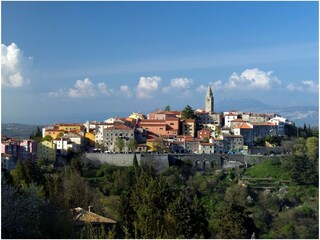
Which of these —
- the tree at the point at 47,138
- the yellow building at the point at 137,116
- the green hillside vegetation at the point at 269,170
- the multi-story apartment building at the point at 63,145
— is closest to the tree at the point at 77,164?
the multi-story apartment building at the point at 63,145

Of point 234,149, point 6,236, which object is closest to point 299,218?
point 234,149

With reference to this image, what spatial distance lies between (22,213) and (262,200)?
1256 centimetres

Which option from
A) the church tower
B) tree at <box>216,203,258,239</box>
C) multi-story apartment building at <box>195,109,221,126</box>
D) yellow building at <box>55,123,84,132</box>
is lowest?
tree at <box>216,203,258,239</box>

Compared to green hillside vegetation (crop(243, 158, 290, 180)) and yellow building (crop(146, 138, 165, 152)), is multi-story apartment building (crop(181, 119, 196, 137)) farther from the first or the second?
green hillside vegetation (crop(243, 158, 290, 180))

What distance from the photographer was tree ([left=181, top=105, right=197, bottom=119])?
85.2ft

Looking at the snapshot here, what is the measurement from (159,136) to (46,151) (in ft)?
17.6

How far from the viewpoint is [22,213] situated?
470cm

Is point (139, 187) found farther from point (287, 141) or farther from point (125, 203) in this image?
point (287, 141)

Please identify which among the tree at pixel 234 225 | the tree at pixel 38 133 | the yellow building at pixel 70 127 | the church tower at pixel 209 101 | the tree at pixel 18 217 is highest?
the church tower at pixel 209 101

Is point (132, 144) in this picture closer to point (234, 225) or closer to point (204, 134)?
point (204, 134)

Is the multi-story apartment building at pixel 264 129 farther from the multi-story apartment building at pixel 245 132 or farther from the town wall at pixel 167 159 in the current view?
the town wall at pixel 167 159

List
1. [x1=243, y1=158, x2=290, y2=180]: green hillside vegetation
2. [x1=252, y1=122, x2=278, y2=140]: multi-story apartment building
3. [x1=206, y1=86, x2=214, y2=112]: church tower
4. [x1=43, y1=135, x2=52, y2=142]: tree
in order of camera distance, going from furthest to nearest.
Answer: [x1=206, y1=86, x2=214, y2=112]: church tower
[x1=252, y1=122, x2=278, y2=140]: multi-story apartment building
[x1=43, y1=135, x2=52, y2=142]: tree
[x1=243, y1=158, x2=290, y2=180]: green hillside vegetation

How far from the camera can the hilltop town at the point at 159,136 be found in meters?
20.9

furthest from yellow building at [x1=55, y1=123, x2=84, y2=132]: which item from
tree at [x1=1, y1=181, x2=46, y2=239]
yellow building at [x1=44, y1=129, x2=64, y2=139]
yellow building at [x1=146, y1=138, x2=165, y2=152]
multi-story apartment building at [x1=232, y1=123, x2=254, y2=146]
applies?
tree at [x1=1, y1=181, x2=46, y2=239]
